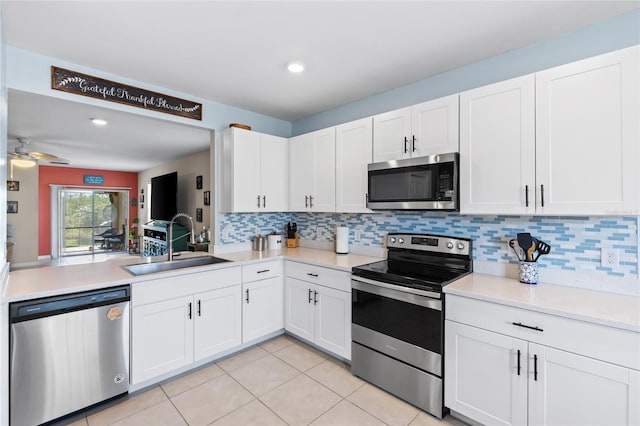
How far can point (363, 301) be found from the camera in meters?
2.30

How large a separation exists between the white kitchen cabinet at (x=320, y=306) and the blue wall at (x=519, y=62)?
1.70 meters

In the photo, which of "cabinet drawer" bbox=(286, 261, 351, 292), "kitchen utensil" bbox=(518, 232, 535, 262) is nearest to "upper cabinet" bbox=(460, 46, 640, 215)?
"kitchen utensil" bbox=(518, 232, 535, 262)

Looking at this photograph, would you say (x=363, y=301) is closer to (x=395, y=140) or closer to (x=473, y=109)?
(x=395, y=140)

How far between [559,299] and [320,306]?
1718 millimetres

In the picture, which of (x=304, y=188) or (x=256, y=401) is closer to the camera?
(x=256, y=401)

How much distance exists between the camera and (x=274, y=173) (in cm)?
336

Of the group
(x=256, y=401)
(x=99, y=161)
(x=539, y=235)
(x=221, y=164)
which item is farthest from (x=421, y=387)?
(x=99, y=161)

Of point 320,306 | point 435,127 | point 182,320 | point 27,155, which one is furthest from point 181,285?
point 27,155

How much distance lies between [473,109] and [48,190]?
31.1 ft

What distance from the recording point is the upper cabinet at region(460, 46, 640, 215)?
4.99 ft

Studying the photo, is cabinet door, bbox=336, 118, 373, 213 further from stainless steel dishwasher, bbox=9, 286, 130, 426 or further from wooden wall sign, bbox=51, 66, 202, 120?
stainless steel dishwasher, bbox=9, 286, 130, 426

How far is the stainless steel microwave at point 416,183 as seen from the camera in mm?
2088

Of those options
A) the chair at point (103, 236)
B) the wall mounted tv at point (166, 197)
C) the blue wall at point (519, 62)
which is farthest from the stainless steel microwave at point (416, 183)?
the chair at point (103, 236)

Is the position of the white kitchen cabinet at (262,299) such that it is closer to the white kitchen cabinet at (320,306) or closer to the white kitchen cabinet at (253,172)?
the white kitchen cabinet at (320,306)
